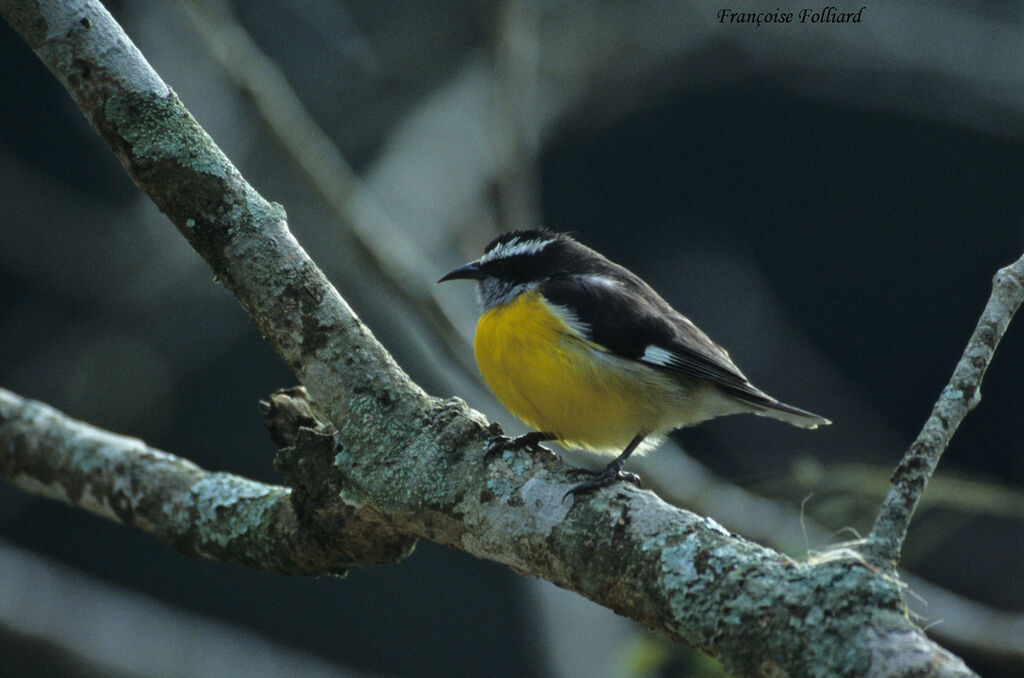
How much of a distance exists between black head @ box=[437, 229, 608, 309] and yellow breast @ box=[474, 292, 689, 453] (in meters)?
0.52

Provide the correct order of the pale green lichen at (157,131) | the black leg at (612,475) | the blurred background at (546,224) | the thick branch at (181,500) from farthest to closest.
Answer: the blurred background at (546,224) → the thick branch at (181,500) → the pale green lichen at (157,131) → the black leg at (612,475)

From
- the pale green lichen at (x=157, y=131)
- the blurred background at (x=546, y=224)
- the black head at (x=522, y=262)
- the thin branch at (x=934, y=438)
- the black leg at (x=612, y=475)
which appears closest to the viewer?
the thin branch at (x=934, y=438)

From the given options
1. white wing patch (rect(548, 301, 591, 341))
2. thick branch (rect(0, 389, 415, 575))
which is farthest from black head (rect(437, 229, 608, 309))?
thick branch (rect(0, 389, 415, 575))

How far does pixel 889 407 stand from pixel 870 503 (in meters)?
2.97

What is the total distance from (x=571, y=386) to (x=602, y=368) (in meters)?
0.17

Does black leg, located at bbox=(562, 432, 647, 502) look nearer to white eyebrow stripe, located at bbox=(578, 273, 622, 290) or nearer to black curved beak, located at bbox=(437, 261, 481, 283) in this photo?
white eyebrow stripe, located at bbox=(578, 273, 622, 290)

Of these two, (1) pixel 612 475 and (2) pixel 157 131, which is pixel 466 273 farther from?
(2) pixel 157 131

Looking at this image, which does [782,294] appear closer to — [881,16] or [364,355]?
[881,16]

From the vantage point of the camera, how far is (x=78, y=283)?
831cm

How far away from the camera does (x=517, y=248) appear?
4.67 metres

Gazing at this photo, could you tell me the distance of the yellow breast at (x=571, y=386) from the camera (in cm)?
379

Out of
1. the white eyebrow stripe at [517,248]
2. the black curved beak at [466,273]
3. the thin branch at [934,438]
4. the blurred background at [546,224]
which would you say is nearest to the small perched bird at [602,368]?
the white eyebrow stripe at [517,248]

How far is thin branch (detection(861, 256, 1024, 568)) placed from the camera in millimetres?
2045

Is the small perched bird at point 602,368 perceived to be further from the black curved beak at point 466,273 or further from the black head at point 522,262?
the black curved beak at point 466,273
